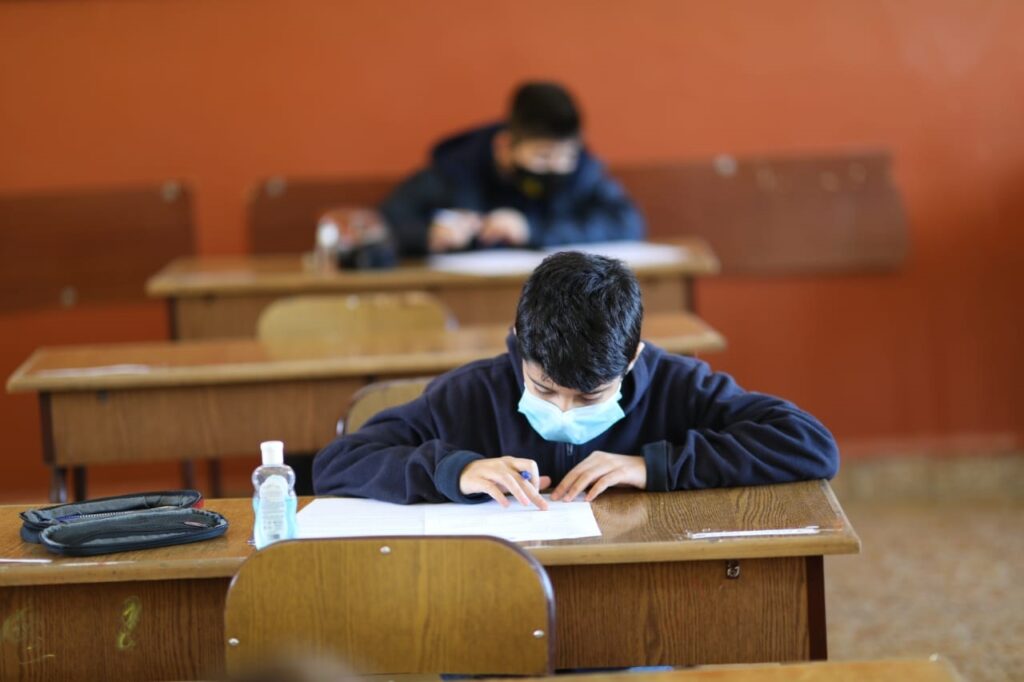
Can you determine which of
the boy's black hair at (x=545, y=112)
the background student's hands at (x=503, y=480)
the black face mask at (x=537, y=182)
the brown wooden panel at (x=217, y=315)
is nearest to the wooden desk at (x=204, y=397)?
the brown wooden panel at (x=217, y=315)

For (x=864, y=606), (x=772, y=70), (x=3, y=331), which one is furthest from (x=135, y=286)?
(x=864, y=606)

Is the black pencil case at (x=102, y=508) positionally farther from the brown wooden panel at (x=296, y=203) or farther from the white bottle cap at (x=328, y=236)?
the brown wooden panel at (x=296, y=203)

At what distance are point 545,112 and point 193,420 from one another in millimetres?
1604

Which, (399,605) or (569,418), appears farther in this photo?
(569,418)

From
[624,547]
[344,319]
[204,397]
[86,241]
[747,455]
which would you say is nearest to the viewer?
[624,547]

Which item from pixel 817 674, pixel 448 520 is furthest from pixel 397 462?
pixel 817 674

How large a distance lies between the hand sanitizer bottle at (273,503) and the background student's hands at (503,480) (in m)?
0.25

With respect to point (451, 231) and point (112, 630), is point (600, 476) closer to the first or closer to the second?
point (112, 630)

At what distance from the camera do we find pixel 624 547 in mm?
1734

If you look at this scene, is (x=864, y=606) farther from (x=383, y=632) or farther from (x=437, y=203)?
(x=383, y=632)

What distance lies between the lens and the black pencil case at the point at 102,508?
185 centimetres

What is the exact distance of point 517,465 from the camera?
74.9 inches

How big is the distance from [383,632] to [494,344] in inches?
56.4

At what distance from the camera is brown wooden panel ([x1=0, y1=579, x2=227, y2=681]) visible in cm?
179
